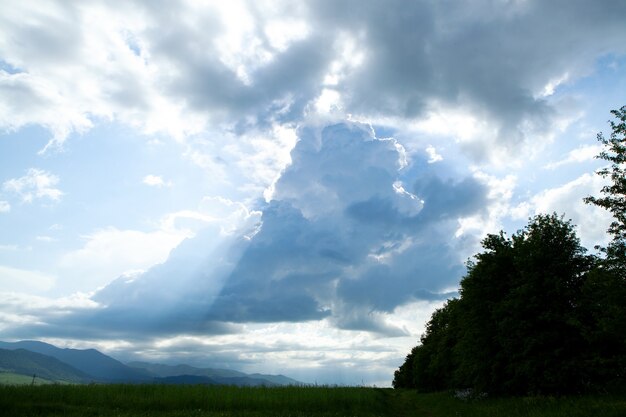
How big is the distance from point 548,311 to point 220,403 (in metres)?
26.8

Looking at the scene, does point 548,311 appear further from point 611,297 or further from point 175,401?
point 175,401

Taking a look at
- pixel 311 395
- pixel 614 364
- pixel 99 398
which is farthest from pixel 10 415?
pixel 614 364

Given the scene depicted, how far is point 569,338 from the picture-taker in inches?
1307

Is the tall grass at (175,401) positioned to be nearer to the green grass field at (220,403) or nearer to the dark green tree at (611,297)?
the green grass field at (220,403)

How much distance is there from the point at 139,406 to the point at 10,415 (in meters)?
8.31

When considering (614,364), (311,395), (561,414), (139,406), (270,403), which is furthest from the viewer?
(311,395)

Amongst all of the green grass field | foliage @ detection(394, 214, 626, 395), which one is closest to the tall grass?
the green grass field

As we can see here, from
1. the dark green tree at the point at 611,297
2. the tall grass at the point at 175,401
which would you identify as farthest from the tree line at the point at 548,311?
the tall grass at the point at 175,401

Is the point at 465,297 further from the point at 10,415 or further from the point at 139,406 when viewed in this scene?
the point at 10,415

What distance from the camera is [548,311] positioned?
3406cm

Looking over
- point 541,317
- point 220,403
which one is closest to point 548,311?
point 541,317

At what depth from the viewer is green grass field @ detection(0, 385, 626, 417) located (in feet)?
92.9

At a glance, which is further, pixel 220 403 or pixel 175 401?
pixel 220 403

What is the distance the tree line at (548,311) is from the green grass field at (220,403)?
311 cm
